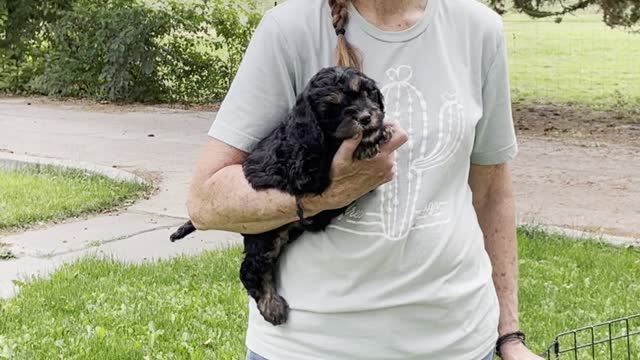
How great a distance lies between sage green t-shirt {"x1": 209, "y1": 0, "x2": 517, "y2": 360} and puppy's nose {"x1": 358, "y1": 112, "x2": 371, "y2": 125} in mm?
116

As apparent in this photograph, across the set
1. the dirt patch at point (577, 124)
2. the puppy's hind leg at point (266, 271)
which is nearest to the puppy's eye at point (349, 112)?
the puppy's hind leg at point (266, 271)

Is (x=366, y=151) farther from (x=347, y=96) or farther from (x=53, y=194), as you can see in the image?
(x=53, y=194)

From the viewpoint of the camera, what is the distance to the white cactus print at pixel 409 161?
200cm

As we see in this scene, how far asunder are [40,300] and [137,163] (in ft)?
18.3

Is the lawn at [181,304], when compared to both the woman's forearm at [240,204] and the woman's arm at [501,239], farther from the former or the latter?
the woman's forearm at [240,204]

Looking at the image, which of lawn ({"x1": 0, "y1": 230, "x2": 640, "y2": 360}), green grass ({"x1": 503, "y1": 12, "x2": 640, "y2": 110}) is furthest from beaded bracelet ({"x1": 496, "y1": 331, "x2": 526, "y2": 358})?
green grass ({"x1": 503, "y1": 12, "x2": 640, "y2": 110})

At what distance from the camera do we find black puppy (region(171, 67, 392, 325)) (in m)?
1.94

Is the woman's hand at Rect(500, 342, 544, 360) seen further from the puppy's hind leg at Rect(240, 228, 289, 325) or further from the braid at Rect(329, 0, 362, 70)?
the braid at Rect(329, 0, 362, 70)

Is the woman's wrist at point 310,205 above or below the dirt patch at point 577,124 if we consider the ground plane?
above

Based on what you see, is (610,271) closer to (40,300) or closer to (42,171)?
(40,300)

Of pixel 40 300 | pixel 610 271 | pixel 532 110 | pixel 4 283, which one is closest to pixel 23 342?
pixel 40 300

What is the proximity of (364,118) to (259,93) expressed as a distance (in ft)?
0.79

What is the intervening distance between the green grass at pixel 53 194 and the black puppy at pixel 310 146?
6433mm

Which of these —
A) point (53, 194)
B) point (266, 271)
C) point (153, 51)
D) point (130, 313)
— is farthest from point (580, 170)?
point (266, 271)
